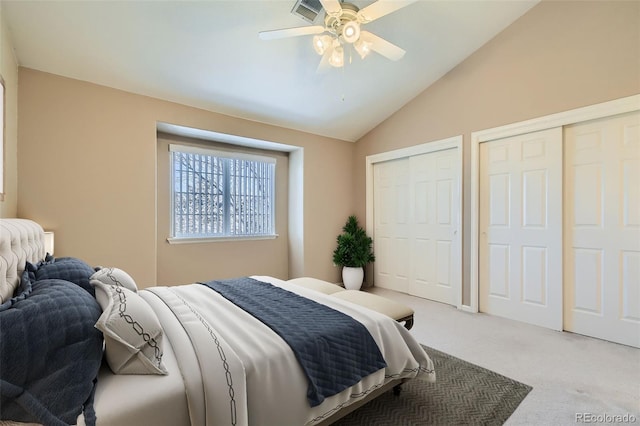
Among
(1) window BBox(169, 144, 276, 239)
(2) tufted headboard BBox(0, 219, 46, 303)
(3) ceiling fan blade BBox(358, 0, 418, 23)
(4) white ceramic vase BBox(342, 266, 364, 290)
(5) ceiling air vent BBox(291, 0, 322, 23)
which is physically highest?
(5) ceiling air vent BBox(291, 0, 322, 23)

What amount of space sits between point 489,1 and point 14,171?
181 inches

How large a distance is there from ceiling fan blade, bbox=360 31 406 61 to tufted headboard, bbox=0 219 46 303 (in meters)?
2.48

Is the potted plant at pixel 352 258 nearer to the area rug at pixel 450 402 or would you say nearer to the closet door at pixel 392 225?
the closet door at pixel 392 225

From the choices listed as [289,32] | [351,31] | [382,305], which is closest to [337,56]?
[351,31]

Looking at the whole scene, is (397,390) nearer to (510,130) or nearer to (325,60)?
Result: (325,60)

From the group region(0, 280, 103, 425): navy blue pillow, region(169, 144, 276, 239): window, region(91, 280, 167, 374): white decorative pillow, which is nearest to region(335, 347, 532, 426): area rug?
region(91, 280, 167, 374): white decorative pillow

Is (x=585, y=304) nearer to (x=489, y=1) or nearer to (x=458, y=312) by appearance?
(x=458, y=312)

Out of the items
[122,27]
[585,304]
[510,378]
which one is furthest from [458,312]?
[122,27]

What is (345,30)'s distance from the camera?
6.84 feet

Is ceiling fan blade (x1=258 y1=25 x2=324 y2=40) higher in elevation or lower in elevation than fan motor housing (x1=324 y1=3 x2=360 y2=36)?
lower

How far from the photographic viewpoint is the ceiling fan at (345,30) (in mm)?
1976

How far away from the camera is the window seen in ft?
12.2

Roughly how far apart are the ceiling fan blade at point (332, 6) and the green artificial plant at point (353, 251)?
10.0 ft

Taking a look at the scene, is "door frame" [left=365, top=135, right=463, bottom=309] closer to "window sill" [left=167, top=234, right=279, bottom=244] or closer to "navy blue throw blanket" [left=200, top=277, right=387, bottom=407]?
"window sill" [left=167, top=234, right=279, bottom=244]
